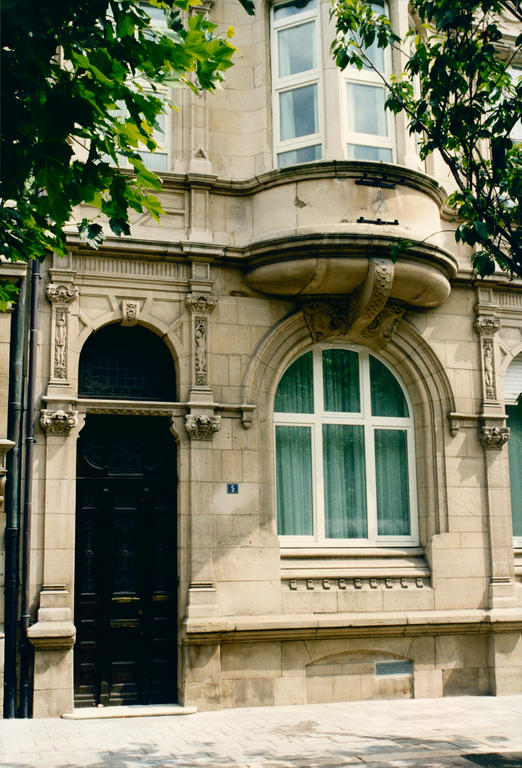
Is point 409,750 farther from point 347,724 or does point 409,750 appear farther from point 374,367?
point 374,367

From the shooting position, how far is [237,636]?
11.8 m

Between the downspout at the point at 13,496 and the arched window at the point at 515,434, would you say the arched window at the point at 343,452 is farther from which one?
the downspout at the point at 13,496

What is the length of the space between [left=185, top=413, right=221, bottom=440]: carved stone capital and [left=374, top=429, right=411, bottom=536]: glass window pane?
103 inches

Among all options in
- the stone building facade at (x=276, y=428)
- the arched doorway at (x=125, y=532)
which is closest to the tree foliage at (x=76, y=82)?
the stone building facade at (x=276, y=428)

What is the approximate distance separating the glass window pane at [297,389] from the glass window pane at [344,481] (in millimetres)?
442

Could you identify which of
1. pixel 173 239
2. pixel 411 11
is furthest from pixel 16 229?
pixel 411 11

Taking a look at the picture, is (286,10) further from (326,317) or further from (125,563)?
(125,563)

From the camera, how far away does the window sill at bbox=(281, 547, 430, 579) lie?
41.0 ft

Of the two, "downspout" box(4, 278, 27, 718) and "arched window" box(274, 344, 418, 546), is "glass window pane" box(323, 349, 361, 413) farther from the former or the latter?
"downspout" box(4, 278, 27, 718)

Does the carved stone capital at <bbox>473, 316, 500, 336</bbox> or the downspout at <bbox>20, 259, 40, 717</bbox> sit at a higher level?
the carved stone capital at <bbox>473, 316, 500, 336</bbox>

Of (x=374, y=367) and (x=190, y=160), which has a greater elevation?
(x=190, y=160)

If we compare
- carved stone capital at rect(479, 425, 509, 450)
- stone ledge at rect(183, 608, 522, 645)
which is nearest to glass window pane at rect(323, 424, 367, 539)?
stone ledge at rect(183, 608, 522, 645)

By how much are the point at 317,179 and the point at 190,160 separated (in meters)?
1.73

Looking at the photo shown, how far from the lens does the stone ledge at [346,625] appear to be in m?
11.6
